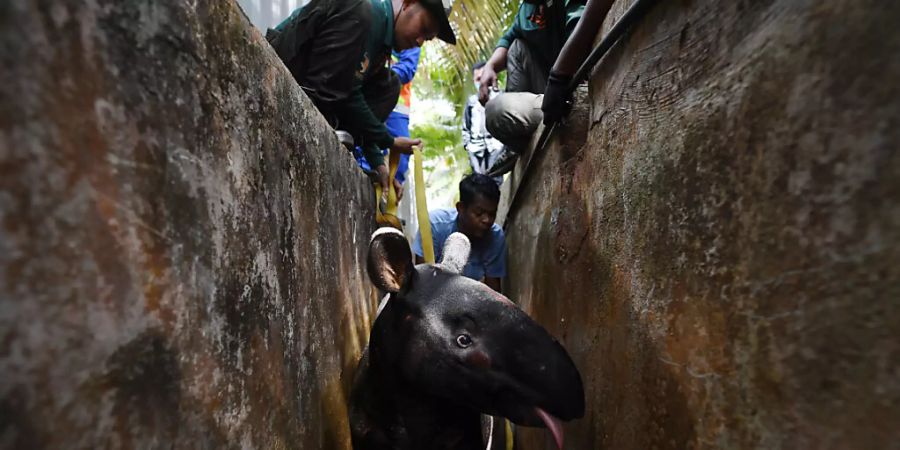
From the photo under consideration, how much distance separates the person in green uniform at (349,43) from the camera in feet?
8.38

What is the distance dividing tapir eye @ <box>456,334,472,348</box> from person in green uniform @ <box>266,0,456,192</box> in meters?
1.64

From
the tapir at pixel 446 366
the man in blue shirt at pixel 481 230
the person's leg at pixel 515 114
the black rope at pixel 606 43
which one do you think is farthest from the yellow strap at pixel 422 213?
the tapir at pixel 446 366

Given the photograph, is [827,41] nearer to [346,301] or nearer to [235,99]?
[235,99]

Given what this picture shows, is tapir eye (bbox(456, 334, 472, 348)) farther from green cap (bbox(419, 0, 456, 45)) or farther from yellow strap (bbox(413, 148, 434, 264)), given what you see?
green cap (bbox(419, 0, 456, 45))

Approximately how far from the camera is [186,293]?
2.82 feet

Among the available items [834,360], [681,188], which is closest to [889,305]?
[834,360]

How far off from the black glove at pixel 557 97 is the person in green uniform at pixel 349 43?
3.55 ft

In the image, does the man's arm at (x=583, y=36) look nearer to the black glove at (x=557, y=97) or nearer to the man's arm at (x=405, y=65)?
the black glove at (x=557, y=97)

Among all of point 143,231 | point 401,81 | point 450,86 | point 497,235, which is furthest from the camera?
point 450,86

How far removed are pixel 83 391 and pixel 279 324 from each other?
69cm

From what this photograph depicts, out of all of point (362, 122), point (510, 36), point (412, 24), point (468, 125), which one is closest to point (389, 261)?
point (362, 122)

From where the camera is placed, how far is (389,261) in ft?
6.35

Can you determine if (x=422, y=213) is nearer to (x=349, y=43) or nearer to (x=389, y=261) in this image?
Answer: (x=349, y=43)

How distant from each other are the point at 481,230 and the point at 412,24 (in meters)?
2.10
